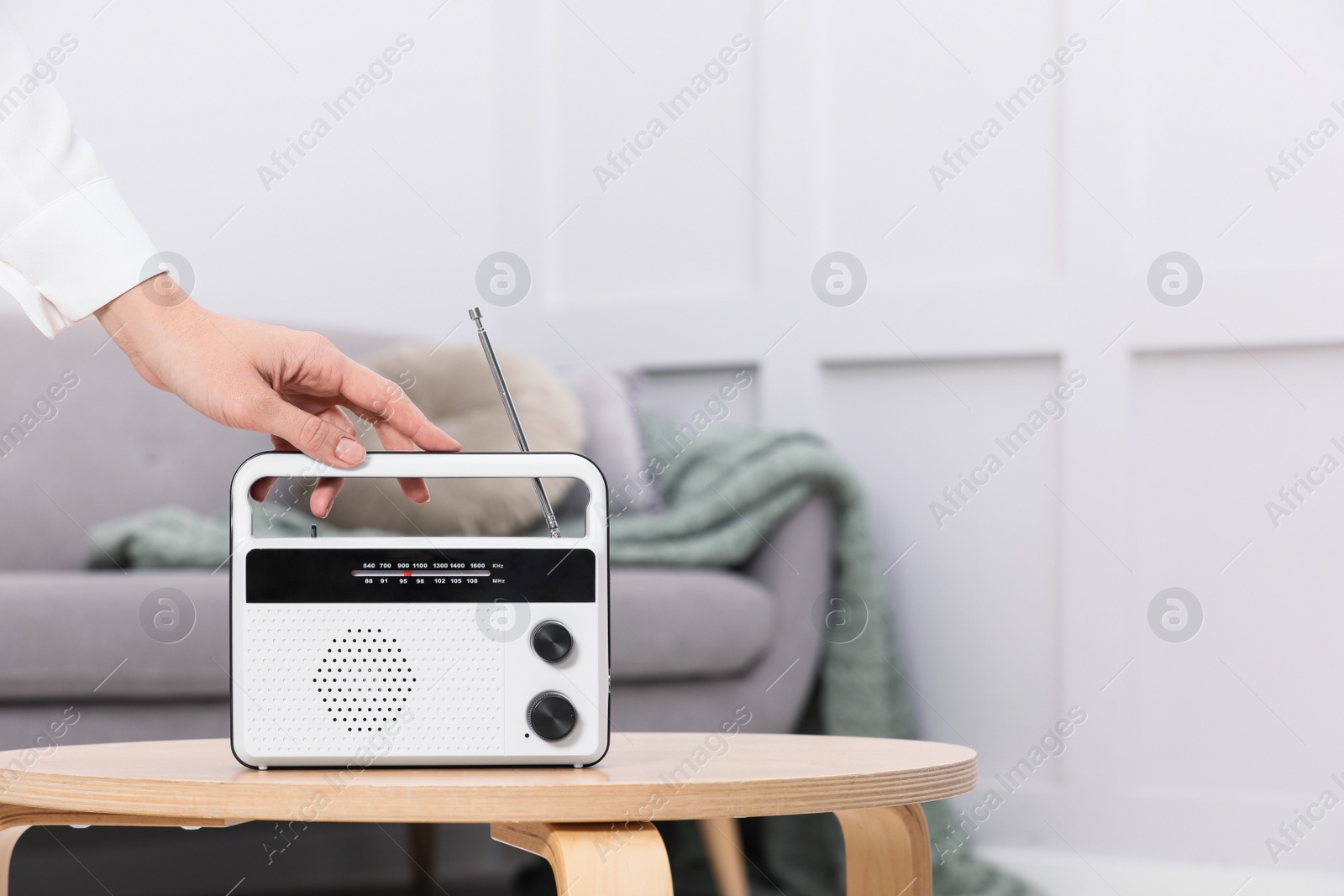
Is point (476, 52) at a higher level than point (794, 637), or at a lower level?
higher

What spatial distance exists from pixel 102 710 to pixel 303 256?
1088 millimetres

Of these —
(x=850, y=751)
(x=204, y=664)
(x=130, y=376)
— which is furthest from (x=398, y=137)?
(x=850, y=751)

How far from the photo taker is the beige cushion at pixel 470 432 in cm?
163

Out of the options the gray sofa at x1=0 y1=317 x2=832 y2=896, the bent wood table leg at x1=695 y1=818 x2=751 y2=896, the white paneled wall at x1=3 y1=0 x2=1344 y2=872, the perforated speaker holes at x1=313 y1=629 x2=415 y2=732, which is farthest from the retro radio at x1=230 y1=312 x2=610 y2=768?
the white paneled wall at x1=3 y1=0 x2=1344 y2=872

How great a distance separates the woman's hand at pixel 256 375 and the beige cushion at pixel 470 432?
792 millimetres

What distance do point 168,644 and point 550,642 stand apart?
79cm

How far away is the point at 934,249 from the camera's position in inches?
73.9

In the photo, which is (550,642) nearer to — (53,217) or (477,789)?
(477,789)

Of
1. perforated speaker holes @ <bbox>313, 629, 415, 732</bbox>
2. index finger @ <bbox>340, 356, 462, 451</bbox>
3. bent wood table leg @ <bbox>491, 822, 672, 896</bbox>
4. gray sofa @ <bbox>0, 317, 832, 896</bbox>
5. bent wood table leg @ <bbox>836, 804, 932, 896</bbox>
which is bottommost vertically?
gray sofa @ <bbox>0, 317, 832, 896</bbox>

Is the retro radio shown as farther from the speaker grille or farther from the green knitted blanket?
the green knitted blanket

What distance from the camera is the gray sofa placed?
4.21 feet

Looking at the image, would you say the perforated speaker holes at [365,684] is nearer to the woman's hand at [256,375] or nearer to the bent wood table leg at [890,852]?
the woman's hand at [256,375]

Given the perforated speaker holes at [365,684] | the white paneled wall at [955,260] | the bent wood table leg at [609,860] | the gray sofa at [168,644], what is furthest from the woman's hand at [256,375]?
the white paneled wall at [955,260]

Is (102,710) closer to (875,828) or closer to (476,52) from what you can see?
(875,828)
